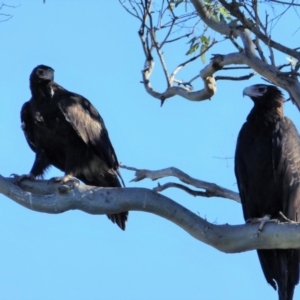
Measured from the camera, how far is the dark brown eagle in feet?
29.4

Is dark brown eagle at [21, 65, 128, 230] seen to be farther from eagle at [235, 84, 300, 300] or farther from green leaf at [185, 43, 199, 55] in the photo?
eagle at [235, 84, 300, 300]

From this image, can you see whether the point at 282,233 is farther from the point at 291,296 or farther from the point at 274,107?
the point at 274,107

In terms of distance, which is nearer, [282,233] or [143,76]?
[282,233]

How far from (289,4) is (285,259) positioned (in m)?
2.32

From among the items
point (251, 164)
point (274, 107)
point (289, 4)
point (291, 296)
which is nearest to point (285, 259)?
point (291, 296)

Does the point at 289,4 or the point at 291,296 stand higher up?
the point at 289,4

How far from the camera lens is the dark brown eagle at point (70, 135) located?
8.96 metres

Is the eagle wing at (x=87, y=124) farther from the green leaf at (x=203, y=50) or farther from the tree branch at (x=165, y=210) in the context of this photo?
the tree branch at (x=165, y=210)

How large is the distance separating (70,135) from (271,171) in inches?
95.3

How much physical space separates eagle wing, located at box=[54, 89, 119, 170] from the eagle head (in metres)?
0.23

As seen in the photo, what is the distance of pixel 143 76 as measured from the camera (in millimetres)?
9023

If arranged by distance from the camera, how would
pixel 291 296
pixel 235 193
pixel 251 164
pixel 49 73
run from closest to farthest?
pixel 291 296, pixel 251 164, pixel 235 193, pixel 49 73

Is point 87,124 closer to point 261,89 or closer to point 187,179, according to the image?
point 187,179

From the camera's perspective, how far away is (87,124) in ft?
29.6
